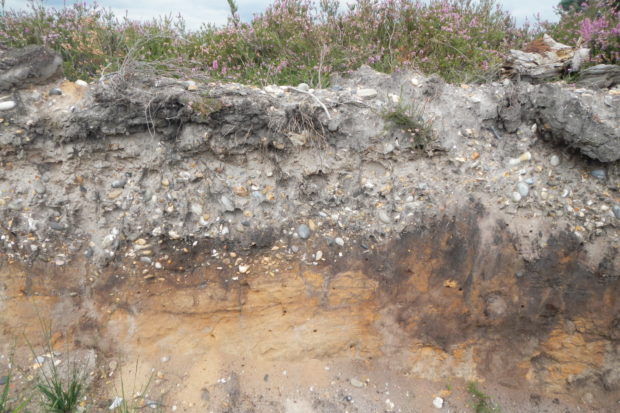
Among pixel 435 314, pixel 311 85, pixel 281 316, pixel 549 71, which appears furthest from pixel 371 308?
pixel 549 71

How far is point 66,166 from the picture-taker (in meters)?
2.95

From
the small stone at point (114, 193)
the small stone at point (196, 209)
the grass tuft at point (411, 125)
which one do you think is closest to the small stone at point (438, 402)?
the grass tuft at point (411, 125)

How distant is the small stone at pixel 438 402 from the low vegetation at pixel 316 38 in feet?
9.64

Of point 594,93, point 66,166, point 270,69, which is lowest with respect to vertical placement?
point 66,166

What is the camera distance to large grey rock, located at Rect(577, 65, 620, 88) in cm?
349

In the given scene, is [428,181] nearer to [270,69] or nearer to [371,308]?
[371,308]

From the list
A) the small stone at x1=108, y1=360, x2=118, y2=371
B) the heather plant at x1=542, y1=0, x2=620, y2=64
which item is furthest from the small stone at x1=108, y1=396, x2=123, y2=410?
the heather plant at x1=542, y1=0, x2=620, y2=64

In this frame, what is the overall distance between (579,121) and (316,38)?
2899 millimetres

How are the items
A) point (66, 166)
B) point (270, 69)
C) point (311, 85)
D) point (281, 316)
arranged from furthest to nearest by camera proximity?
point (270, 69), point (311, 85), point (281, 316), point (66, 166)

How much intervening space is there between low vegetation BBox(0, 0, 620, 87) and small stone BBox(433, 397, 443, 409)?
9.64 ft

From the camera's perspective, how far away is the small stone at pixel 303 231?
308cm

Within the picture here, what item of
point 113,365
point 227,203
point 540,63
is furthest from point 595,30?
point 113,365

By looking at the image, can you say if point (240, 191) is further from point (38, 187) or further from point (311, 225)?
point (38, 187)

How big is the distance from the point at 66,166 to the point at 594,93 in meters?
4.37
